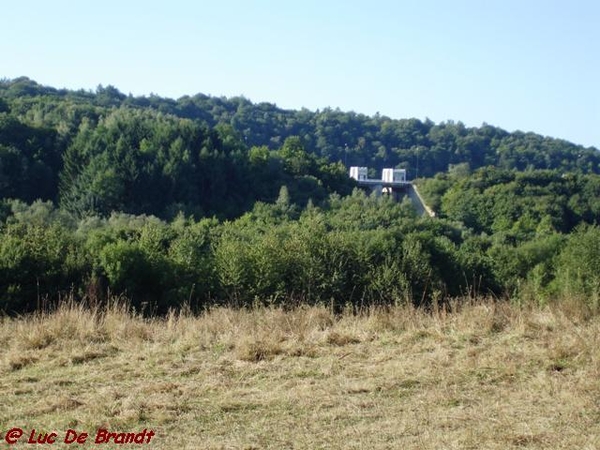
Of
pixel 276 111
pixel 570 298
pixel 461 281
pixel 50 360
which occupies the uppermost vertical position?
pixel 276 111

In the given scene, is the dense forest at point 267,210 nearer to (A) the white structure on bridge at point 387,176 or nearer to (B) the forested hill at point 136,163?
(B) the forested hill at point 136,163

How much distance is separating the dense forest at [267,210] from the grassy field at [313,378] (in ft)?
5.44

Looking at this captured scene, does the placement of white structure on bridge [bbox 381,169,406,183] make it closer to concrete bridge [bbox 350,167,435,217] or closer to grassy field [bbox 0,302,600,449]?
concrete bridge [bbox 350,167,435,217]

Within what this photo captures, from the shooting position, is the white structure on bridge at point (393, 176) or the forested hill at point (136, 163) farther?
A: the white structure on bridge at point (393, 176)

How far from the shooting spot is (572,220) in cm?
6181

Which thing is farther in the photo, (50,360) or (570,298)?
(570,298)

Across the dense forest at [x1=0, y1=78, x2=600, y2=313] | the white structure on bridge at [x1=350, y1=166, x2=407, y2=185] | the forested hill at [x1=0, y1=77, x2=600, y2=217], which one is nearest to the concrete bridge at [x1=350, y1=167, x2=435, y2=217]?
the white structure on bridge at [x1=350, y1=166, x2=407, y2=185]

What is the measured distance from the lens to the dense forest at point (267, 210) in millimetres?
14062

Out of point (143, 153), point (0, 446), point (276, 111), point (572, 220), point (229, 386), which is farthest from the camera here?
point (276, 111)

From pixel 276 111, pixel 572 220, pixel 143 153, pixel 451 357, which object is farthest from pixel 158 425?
pixel 276 111

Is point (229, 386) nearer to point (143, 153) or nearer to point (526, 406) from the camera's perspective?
point (526, 406)

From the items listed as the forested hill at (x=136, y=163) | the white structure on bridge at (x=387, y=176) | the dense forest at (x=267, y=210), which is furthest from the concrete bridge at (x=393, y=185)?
the forested hill at (x=136, y=163)

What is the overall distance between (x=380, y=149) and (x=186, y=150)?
179ft

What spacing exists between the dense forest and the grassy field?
65.3 inches
